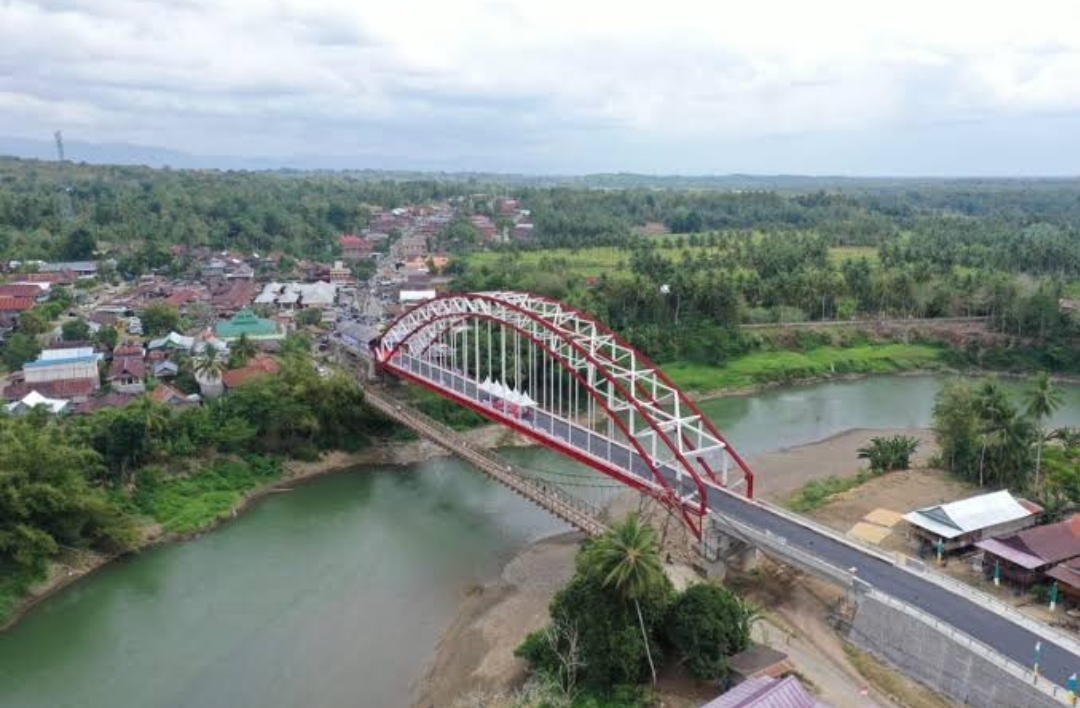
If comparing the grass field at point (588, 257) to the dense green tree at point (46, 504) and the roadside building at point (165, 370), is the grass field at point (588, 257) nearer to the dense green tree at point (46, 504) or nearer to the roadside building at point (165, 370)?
the roadside building at point (165, 370)

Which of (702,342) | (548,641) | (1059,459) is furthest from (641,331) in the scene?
(548,641)

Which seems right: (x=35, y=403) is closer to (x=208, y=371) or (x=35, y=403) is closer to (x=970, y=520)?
(x=208, y=371)

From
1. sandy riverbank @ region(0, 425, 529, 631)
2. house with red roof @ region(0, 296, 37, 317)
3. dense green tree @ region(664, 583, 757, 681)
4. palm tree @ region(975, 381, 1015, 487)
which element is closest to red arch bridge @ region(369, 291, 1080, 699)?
sandy riverbank @ region(0, 425, 529, 631)

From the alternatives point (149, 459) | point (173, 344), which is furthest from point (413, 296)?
point (149, 459)

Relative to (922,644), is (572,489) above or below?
below

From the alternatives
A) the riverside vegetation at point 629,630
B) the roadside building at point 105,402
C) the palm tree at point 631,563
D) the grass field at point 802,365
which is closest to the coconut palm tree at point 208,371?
the roadside building at point 105,402

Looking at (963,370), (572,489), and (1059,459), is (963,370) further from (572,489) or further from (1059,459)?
(572,489)
